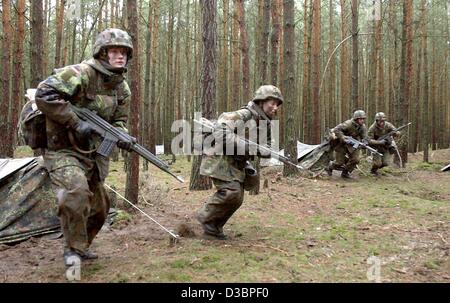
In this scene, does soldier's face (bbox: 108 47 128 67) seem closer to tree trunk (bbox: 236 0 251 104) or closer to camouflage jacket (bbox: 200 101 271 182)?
camouflage jacket (bbox: 200 101 271 182)

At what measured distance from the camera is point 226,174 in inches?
192

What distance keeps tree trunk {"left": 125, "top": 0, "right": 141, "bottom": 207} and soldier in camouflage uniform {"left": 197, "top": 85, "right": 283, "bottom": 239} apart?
1.67 m

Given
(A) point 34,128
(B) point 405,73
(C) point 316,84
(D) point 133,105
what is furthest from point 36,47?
(B) point 405,73

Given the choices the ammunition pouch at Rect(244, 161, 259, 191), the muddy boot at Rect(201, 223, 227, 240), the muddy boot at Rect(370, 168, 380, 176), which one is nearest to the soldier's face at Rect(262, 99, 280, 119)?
the ammunition pouch at Rect(244, 161, 259, 191)

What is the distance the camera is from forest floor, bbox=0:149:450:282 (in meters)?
3.77

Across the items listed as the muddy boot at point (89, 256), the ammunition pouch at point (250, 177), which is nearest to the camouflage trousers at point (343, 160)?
the ammunition pouch at point (250, 177)

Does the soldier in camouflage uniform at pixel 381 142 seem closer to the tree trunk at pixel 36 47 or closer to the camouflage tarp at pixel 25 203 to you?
the tree trunk at pixel 36 47

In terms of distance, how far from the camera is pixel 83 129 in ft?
12.3

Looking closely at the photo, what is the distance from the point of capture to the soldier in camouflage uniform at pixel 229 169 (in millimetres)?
4859

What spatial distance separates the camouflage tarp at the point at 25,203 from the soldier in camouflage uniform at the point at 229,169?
1.93 metres
